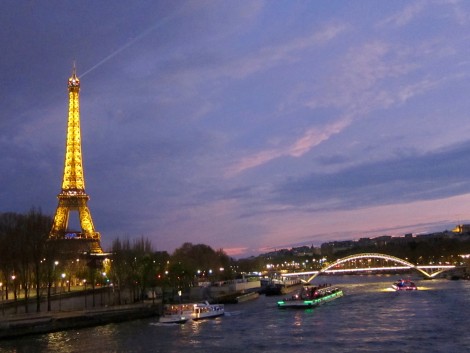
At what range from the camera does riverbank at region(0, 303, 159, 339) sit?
2605cm

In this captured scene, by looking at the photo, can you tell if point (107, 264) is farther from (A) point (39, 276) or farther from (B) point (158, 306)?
(A) point (39, 276)

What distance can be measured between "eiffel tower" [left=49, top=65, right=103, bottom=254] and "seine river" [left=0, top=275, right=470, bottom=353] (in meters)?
23.1

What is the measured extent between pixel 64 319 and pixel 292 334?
A: 10.7 metres

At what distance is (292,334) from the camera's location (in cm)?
2575

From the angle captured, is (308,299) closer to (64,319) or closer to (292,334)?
(292,334)

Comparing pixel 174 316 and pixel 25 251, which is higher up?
pixel 25 251

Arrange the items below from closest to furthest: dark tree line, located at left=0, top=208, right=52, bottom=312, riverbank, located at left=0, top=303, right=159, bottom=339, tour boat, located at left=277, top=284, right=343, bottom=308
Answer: riverbank, located at left=0, top=303, right=159, bottom=339 → dark tree line, located at left=0, top=208, right=52, bottom=312 → tour boat, located at left=277, top=284, right=343, bottom=308

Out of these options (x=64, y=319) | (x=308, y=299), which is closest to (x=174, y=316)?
(x=64, y=319)

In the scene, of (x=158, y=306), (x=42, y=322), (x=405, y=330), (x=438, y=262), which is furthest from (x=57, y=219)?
(x=438, y=262)

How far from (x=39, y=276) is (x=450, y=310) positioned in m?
21.3

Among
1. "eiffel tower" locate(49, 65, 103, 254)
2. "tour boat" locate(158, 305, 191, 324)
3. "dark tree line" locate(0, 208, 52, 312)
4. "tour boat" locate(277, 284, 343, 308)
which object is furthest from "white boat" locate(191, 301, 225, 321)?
"eiffel tower" locate(49, 65, 103, 254)

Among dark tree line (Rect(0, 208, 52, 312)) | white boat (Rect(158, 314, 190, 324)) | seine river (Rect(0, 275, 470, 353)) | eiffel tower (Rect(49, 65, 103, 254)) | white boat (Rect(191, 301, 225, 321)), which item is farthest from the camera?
eiffel tower (Rect(49, 65, 103, 254))

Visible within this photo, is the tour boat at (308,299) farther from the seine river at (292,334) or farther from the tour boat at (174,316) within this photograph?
the tour boat at (174,316)

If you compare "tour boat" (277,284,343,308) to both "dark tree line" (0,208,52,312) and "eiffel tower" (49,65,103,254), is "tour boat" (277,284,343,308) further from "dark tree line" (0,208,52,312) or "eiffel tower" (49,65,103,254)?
"eiffel tower" (49,65,103,254)
